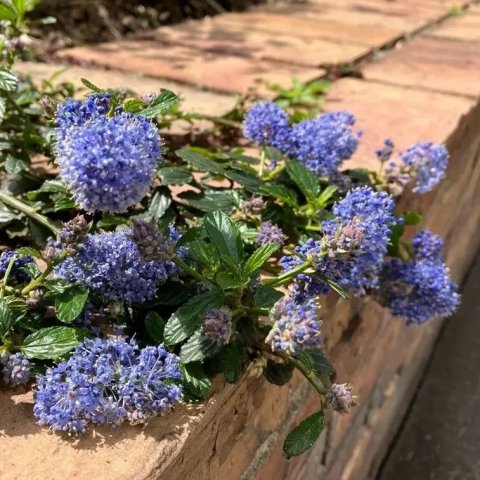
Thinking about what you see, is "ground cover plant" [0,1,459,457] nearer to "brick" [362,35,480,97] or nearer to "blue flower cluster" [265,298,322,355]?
"blue flower cluster" [265,298,322,355]

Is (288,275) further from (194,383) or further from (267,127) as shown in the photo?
(267,127)

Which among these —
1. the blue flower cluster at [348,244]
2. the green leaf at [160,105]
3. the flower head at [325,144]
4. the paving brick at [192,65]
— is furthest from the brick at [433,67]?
the green leaf at [160,105]

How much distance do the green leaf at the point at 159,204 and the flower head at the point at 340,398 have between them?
0.36 m

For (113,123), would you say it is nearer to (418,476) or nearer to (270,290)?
(270,290)

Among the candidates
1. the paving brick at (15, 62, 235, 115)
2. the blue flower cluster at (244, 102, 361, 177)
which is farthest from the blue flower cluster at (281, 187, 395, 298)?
the paving brick at (15, 62, 235, 115)

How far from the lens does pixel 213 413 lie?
0.82 m

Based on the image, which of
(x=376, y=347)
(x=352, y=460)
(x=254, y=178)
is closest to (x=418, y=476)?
(x=352, y=460)

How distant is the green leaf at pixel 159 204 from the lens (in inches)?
41.0

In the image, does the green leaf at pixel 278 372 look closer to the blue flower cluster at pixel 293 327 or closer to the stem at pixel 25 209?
the blue flower cluster at pixel 293 327

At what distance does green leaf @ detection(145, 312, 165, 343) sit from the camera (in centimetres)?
82

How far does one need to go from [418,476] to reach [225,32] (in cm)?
151

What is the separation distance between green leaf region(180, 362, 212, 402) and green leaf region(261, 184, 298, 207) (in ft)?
1.10

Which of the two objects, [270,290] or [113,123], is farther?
[270,290]

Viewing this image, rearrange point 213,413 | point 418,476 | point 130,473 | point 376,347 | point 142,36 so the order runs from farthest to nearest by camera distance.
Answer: point 142,36 < point 418,476 < point 376,347 < point 213,413 < point 130,473
